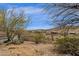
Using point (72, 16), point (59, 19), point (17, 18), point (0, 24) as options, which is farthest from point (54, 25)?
point (0, 24)

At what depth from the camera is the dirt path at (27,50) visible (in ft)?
5.51

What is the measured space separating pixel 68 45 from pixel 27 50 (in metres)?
0.38

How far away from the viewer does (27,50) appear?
168 centimetres

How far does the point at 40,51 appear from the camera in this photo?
1.69 m

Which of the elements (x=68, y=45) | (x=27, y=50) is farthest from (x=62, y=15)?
(x=27, y=50)

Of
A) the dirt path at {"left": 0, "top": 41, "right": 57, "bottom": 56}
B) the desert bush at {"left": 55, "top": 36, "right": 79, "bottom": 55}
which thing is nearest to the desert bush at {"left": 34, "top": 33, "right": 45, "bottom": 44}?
the dirt path at {"left": 0, "top": 41, "right": 57, "bottom": 56}

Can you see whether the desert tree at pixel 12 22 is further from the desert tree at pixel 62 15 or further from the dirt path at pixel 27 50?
the desert tree at pixel 62 15

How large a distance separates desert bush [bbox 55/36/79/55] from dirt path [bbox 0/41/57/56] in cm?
8

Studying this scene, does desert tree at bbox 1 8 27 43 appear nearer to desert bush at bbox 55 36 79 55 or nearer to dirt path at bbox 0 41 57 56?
dirt path at bbox 0 41 57 56

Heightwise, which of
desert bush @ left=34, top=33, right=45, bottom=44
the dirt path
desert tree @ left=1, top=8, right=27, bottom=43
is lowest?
the dirt path

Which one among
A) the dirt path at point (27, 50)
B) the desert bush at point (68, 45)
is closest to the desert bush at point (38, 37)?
the dirt path at point (27, 50)

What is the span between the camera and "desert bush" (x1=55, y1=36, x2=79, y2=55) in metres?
1.68

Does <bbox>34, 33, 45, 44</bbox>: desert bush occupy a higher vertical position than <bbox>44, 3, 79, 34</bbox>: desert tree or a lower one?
lower

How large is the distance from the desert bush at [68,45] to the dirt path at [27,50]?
8 centimetres
